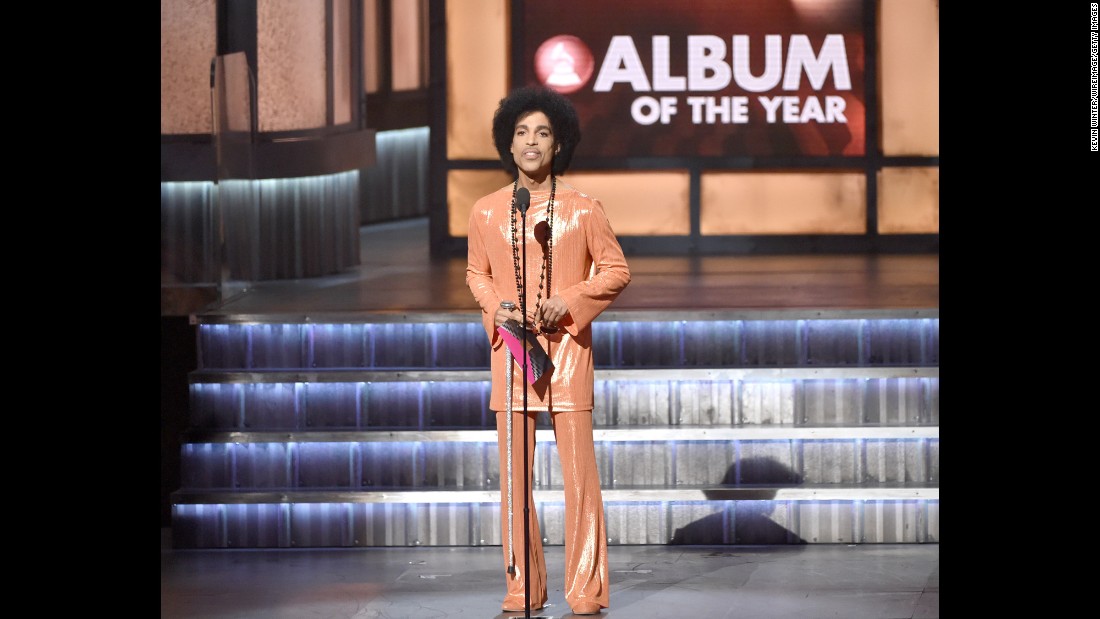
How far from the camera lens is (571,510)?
5609mm

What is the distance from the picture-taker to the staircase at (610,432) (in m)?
7.04

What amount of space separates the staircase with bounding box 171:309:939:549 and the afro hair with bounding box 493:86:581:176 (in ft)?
5.99

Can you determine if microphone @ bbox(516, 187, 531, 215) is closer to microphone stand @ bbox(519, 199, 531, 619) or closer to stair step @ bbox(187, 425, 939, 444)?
microphone stand @ bbox(519, 199, 531, 619)

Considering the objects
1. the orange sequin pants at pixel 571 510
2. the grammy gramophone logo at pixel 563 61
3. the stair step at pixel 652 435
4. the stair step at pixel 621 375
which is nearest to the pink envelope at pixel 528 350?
the orange sequin pants at pixel 571 510

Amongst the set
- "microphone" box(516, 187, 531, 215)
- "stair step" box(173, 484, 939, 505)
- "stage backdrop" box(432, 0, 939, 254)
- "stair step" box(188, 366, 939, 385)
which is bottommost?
"stair step" box(173, 484, 939, 505)

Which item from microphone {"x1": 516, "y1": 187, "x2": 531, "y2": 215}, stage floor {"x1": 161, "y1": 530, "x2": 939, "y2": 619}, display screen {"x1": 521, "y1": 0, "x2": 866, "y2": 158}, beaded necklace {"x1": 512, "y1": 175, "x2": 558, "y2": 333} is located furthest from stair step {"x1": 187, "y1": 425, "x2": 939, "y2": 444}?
display screen {"x1": 521, "y1": 0, "x2": 866, "y2": 158}

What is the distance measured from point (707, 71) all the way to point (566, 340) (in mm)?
5707

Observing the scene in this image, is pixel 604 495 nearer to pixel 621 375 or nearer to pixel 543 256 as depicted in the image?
pixel 621 375

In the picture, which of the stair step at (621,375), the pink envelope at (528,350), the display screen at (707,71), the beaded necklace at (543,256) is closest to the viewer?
the pink envelope at (528,350)

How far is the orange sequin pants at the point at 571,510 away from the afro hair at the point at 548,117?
845 millimetres

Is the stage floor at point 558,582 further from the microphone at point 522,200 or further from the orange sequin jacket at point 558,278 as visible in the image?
the microphone at point 522,200

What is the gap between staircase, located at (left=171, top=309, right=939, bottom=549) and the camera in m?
7.04

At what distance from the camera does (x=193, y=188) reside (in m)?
8.29
